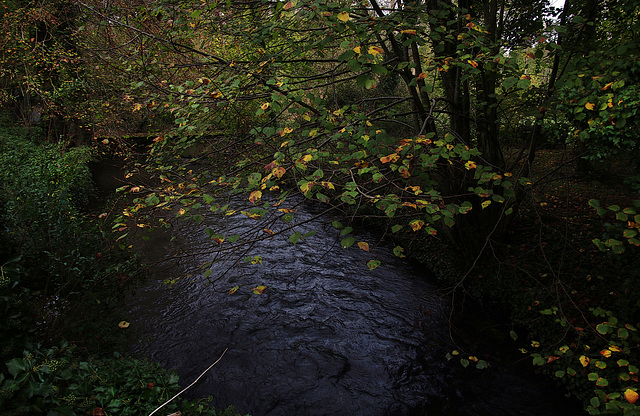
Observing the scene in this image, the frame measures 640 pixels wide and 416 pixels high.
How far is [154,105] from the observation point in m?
4.27

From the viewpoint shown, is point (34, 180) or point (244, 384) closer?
point (244, 384)

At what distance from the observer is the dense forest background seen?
10.4ft

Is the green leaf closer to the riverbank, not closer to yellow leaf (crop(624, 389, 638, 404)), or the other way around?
the riverbank

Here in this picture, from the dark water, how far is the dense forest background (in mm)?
487

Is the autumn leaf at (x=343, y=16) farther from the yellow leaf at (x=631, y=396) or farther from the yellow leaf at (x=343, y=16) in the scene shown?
the yellow leaf at (x=631, y=396)

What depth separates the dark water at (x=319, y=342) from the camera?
4723 mm

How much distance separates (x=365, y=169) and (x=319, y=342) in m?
3.81

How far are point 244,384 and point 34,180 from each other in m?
5.87

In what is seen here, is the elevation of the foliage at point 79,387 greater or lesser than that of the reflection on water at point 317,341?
greater

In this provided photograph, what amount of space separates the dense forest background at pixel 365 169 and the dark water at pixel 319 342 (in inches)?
19.2

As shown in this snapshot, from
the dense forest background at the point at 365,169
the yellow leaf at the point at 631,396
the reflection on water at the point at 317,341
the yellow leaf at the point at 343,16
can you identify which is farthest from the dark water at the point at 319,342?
the yellow leaf at the point at 343,16

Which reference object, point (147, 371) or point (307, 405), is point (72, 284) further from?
point (307, 405)

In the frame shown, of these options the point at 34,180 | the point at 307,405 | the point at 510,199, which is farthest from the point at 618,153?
the point at 34,180

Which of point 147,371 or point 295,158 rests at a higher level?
point 295,158
